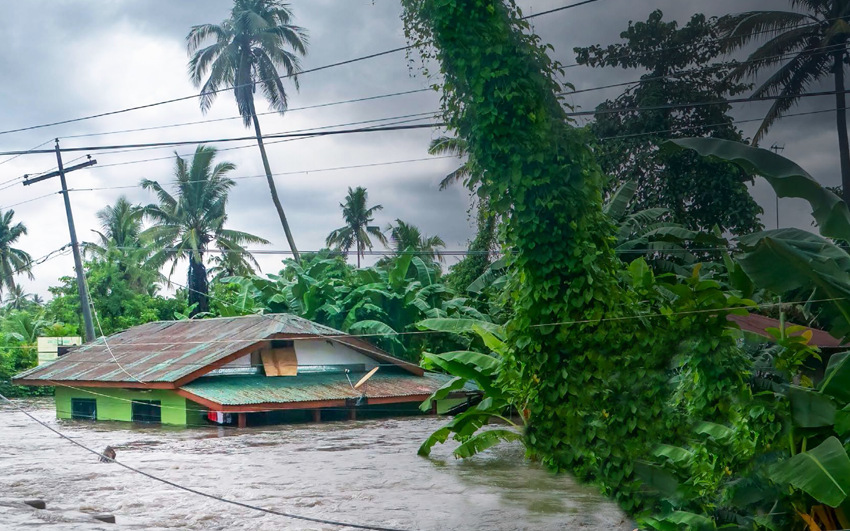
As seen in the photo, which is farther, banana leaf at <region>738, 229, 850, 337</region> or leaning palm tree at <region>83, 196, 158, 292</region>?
leaning palm tree at <region>83, 196, 158, 292</region>

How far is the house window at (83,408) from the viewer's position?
2217 cm

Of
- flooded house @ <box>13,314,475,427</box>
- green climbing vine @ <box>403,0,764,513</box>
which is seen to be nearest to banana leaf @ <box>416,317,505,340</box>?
green climbing vine @ <box>403,0,764,513</box>

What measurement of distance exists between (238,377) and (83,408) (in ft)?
18.9

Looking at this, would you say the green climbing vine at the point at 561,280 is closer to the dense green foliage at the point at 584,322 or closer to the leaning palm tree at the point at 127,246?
the dense green foliage at the point at 584,322

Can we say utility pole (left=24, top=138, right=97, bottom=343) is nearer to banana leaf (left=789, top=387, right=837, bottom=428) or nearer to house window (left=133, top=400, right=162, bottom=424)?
house window (left=133, top=400, right=162, bottom=424)

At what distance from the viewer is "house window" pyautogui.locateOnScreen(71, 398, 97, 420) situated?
22.2 meters

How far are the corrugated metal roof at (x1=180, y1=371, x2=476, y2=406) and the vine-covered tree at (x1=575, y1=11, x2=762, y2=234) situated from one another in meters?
6.98

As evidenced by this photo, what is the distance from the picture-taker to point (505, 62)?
8.10 metres

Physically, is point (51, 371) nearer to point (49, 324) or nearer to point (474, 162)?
point (49, 324)

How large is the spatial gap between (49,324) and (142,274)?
414cm

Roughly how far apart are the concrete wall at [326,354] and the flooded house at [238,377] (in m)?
0.03

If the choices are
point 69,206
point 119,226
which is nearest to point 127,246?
point 119,226

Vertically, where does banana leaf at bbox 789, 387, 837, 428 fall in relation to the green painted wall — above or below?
above

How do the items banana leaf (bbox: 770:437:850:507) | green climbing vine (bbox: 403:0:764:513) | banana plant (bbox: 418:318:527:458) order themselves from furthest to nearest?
banana plant (bbox: 418:318:527:458) < green climbing vine (bbox: 403:0:764:513) < banana leaf (bbox: 770:437:850:507)
